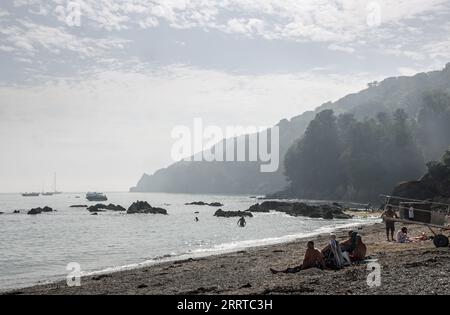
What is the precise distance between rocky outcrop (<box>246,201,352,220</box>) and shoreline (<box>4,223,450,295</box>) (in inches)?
2006

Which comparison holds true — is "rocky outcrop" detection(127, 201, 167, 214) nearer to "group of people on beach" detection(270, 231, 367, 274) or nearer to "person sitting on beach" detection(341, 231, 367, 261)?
"person sitting on beach" detection(341, 231, 367, 261)

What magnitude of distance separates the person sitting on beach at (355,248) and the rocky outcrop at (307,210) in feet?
183

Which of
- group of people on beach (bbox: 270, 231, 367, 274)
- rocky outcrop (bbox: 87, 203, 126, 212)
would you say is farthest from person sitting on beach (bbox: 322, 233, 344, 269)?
rocky outcrop (bbox: 87, 203, 126, 212)

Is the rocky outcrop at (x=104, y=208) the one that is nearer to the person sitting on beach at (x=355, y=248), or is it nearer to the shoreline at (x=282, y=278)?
the shoreline at (x=282, y=278)

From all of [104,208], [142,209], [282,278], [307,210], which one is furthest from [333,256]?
[104,208]

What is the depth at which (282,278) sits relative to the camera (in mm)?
17719

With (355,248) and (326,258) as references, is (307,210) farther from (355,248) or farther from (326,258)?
(326,258)

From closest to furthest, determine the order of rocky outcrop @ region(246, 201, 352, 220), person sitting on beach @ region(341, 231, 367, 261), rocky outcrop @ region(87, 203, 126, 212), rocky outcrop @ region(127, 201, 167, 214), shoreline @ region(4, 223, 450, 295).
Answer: shoreline @ region(4, 223, 450, 295) < person sitting on beach @ region(341, 231, 367, 261) < rocky outcrop @ region(246, 201, 352, 220) < rocky outcrop @ region(127, 201, 167, 214) < rocky outcrop @ region(87, 203, 126, 212)

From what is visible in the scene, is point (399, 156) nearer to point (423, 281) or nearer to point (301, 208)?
point (301, 208)

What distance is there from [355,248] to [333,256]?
1.99m

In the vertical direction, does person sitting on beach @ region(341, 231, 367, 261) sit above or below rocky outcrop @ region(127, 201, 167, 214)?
above

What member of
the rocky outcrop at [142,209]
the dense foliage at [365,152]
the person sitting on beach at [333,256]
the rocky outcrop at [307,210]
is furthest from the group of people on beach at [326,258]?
the dense foliage at [365,152]

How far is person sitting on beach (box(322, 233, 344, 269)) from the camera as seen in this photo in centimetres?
1894
